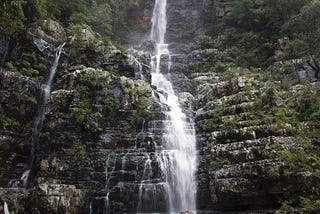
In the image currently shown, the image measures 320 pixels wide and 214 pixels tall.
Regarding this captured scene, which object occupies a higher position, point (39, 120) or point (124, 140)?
point (39, 120)

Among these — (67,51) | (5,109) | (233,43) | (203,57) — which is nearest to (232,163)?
(5,109)

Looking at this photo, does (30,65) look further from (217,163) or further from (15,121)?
(217,163)

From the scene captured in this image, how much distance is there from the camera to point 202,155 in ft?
40.4

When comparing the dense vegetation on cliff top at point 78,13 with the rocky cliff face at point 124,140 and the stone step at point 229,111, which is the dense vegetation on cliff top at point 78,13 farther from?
the stone step at point 229,111

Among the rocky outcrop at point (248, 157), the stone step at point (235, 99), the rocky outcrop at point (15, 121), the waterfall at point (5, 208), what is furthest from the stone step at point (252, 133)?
the rocky outcrop at point (15, 121)


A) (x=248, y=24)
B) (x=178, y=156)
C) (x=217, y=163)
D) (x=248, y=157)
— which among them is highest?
(x=248, y=24)

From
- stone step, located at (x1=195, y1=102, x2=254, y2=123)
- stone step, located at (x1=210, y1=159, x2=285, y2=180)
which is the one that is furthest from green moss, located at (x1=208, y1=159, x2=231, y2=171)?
stone step, located at (x1=195, y1=102, x2=254, y2=123)

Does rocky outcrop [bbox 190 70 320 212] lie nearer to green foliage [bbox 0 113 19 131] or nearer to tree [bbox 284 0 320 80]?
tree [bbox 284 0 320 80]

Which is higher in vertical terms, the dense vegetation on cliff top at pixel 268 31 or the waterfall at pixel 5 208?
the dense vegetation on cliff top at pixel 268 31

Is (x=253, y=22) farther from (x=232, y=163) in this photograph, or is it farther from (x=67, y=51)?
(x=232, y=163)

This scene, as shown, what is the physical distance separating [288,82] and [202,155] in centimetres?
836

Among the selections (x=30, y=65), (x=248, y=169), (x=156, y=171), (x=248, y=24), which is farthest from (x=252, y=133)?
(x=248, y=24)

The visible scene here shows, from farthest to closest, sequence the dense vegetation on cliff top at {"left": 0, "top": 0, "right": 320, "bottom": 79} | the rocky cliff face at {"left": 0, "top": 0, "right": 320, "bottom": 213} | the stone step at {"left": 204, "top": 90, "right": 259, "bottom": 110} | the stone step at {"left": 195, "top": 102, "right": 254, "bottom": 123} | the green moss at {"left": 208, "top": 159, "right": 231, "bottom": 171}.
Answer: the dense vegetation on cliff top at {"left": 0, "top": 0, "right": 320, "bottom": 79} < the stone step at {"left": 204, "top": 90, "right": 259, "bottom": 110} < the stone step at {"left": 195, "top": 102, "right": 254, "bottom": 123} < the green moss at {"left": 208, "top": 159, "right": 231, "bottom": 171} < the rocky cliff face at {"left": 0, "top": 0, "right": 320, "bottom": 213}

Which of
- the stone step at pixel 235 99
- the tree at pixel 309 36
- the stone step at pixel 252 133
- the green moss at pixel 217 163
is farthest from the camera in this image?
the tree at pixel 309 36
